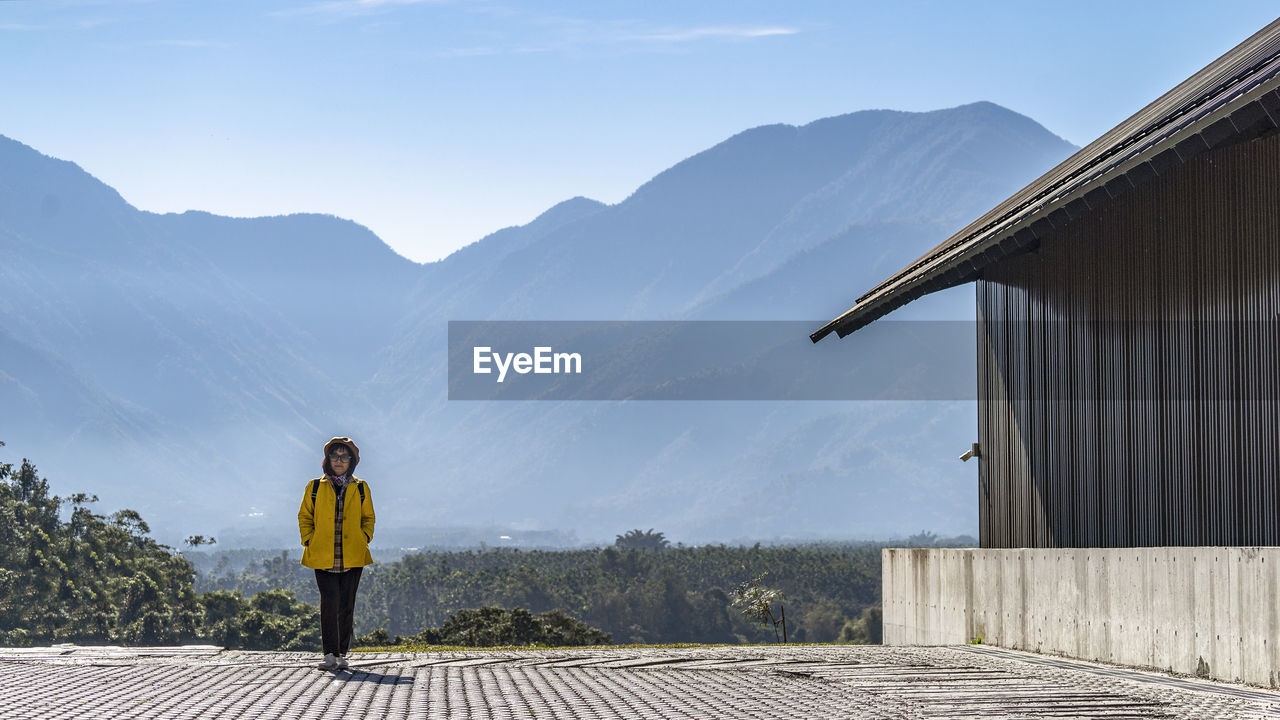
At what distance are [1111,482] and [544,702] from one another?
29.1 ft

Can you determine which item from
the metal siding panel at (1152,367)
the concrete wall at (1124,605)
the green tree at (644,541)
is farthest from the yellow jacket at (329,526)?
the green tree at (644,541)

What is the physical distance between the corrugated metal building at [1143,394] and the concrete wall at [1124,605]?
0.02m

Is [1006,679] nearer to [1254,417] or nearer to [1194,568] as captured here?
[1194,568]

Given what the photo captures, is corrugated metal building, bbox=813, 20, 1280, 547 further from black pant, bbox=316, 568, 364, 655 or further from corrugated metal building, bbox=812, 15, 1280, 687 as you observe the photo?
black pant, bbox=316, 568, 364, 655

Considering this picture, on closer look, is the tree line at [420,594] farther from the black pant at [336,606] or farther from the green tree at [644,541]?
the black pant at [336,606]

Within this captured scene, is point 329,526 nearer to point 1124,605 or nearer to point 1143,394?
point 1124,605

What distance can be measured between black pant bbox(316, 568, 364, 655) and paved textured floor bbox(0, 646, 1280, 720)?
0.24m

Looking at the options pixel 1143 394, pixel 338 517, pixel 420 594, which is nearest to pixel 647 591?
pixel 420 594

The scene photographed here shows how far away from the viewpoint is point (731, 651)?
502 inches

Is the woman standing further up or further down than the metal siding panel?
further down

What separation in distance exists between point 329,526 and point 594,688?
7.57 feet

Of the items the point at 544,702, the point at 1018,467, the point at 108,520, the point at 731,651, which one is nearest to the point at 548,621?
the point at 108,520

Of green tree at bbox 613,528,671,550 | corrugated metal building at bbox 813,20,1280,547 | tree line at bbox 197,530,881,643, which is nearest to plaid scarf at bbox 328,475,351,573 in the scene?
corrugated metal building at bbox 813,20,1280,547

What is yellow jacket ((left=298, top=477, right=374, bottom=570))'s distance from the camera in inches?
392
